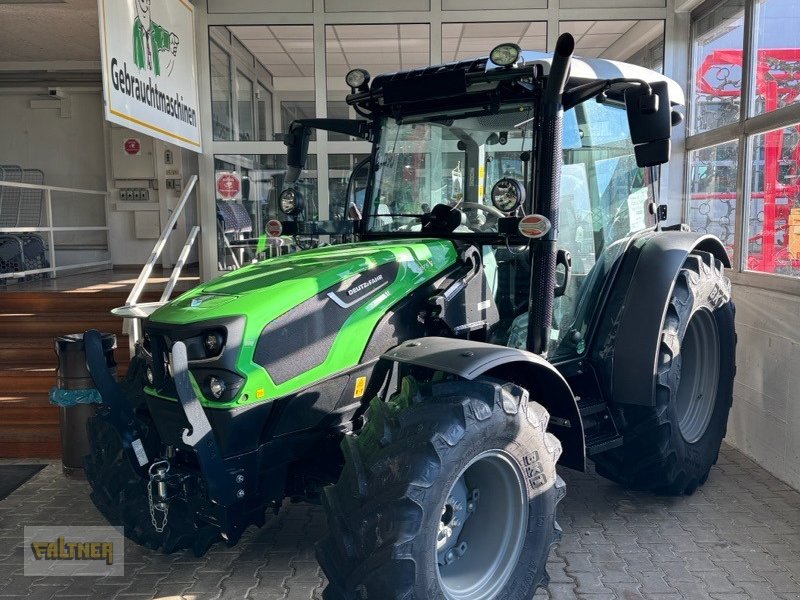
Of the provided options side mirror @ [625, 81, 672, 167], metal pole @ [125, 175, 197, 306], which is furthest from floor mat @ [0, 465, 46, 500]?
side mirror @ [625, 81, 672, 167]

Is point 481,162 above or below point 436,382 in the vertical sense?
above

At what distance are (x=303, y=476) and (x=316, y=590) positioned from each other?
602 mm

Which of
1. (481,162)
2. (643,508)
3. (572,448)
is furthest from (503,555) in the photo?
(481,162)

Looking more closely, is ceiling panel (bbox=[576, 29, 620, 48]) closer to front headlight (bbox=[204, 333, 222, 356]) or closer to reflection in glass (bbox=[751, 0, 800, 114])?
reflection in glass (bbox=[751, 0, 800, 114])

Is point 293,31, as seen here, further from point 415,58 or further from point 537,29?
point 537,29

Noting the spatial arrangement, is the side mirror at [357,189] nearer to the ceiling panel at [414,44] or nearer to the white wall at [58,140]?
the ceiling panel at [414,44]

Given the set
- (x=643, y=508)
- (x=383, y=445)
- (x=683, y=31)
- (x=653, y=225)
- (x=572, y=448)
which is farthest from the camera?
(x=683, y=31)

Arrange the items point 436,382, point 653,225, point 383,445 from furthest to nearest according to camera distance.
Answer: point 653,225
point 436,382
point 383,445

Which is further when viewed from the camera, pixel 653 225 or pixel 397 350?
pixel 653 225

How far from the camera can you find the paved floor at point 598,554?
313cm

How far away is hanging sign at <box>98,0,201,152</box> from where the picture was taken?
4773 mm

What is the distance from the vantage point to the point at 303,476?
2.88m

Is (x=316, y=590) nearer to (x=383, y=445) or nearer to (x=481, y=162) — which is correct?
(x=383, y=445)

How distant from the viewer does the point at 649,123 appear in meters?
2.89
